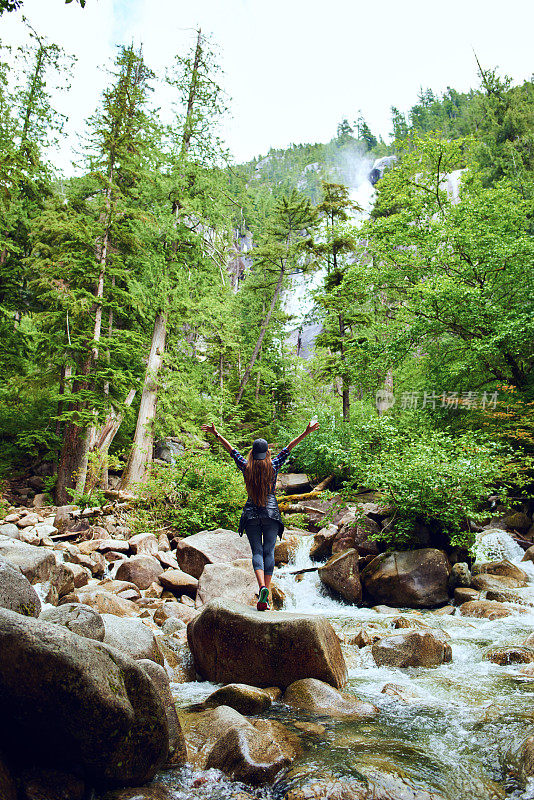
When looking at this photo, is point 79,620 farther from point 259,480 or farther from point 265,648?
point 259,480

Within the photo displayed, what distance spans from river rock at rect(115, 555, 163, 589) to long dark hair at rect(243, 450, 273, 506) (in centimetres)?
362

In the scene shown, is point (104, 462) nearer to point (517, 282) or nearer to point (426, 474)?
point (426, 474)

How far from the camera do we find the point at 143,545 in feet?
32.0

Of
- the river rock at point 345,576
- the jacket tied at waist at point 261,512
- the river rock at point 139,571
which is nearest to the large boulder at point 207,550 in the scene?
the river rock at point 139,571

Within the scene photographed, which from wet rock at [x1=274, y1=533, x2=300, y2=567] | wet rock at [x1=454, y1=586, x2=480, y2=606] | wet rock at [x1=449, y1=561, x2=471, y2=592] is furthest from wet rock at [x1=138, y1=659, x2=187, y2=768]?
wet rock at [x1=274, y1=533, x2=300, y2=567]

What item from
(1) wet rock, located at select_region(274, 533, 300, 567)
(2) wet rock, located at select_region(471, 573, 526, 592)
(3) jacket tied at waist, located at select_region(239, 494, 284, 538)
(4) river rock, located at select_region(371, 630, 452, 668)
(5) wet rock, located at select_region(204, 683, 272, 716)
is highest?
(3) jacket tied at waist, located at select_region(239, 494, 284, 538)

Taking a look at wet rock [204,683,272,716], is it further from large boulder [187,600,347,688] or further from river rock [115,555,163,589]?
river rock [115,555,163,589]

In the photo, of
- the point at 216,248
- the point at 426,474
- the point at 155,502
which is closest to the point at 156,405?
the point at 155,502

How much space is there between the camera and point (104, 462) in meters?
14.1

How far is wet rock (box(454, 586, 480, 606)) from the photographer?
8148mm

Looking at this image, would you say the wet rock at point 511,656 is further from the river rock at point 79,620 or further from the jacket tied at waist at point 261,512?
the river rock at point 79,620

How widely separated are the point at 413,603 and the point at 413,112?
9744 centimetres

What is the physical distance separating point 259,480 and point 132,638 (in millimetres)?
2200

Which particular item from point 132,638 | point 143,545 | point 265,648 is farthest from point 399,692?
point 143,545
